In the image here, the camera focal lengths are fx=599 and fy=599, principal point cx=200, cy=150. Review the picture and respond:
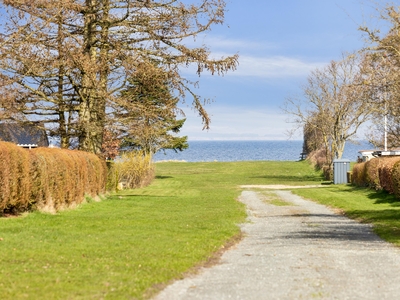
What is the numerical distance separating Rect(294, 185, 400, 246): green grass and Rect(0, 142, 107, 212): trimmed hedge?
9.77 m

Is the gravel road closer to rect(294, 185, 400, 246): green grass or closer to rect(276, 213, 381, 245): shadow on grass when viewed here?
rect(276, 213, 381, 245): shadow on grass

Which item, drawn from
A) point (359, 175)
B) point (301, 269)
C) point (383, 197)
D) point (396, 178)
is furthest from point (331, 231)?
point (359, 175)

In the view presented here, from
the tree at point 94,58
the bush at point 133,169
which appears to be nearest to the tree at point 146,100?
the tree at point 94,58

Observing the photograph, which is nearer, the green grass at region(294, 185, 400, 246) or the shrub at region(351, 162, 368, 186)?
the green grass at region(294, 185, 400, 246)

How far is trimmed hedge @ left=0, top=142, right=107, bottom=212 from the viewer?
16.2 m

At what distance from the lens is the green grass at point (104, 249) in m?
7.96

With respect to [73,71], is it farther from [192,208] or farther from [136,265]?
[136,265]

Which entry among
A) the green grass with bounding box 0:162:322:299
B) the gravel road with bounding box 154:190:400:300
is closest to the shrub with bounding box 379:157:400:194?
the green grass with bounding box 0:162:322:299

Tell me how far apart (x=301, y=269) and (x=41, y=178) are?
10876 mm

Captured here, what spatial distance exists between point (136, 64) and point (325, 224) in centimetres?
1039

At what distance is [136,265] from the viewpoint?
9664mm

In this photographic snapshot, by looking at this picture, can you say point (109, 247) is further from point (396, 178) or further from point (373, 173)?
point (373, 173)

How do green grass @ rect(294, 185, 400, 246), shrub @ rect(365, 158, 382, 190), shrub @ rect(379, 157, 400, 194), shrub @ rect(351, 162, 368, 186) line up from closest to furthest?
green grass @ rect(294, 185, 400, 246), shrub @ rect(379, 157, 400, 194), shrub @ rect(365, 158, 382, 190), shrub @ rect(351, 162, 368, 186)

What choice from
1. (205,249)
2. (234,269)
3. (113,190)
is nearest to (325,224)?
(205,249)
